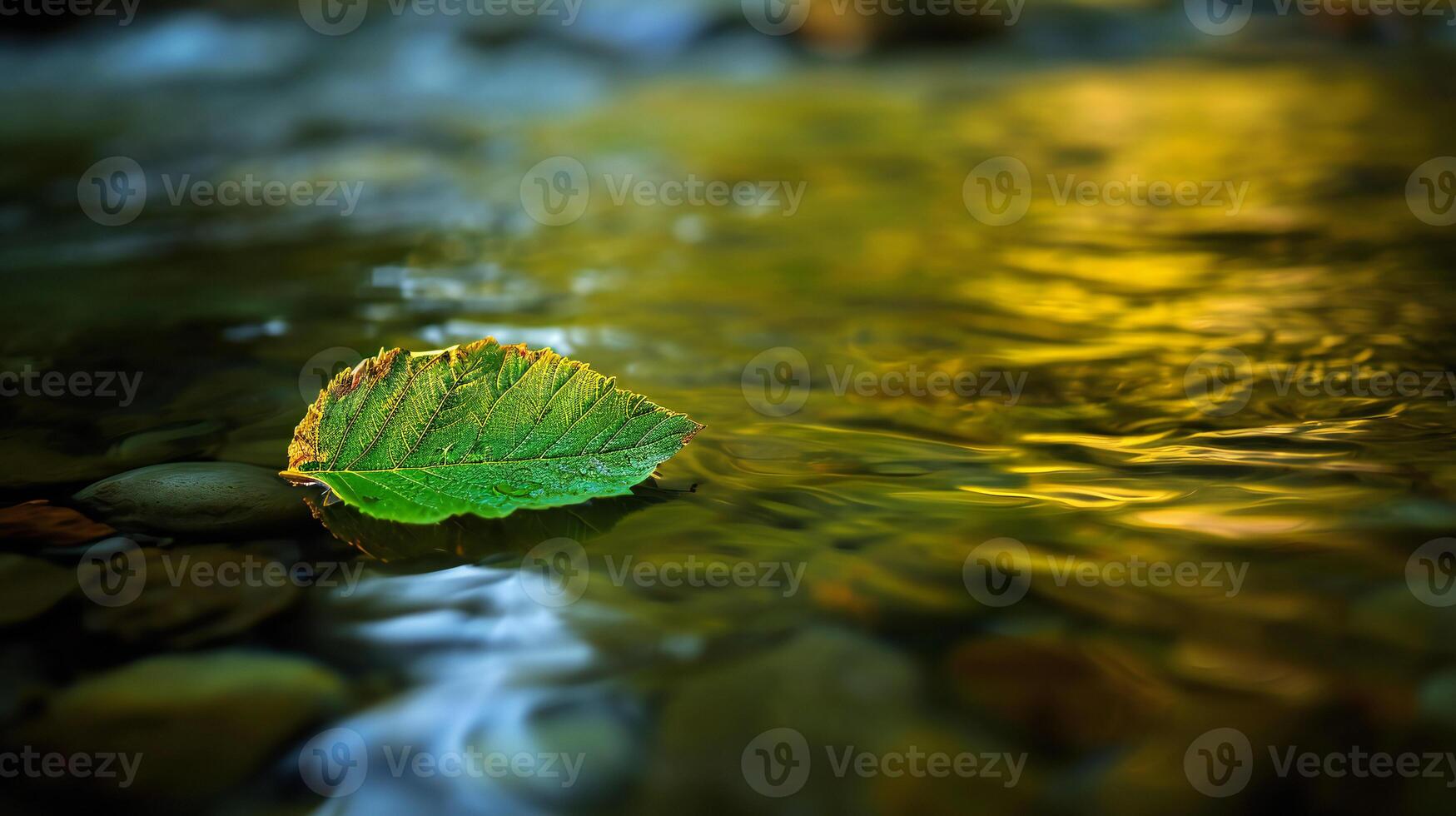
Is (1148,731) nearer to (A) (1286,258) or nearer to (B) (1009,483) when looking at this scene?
(B) (1009,483)

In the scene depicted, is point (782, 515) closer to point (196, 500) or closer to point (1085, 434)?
point (1085, 434)

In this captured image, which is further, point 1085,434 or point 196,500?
point 1085,434

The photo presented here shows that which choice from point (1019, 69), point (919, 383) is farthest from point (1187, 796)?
point (1019, 69)

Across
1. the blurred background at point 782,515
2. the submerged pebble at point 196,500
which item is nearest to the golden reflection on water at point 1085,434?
the blurred background at point 782,515

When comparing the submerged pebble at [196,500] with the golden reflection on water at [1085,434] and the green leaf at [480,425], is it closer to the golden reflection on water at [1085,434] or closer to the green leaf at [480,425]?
the green leaf at [480,425]

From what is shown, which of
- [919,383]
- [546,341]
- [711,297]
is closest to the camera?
[919,383]

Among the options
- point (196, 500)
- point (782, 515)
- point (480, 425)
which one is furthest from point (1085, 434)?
point (196, 500)
